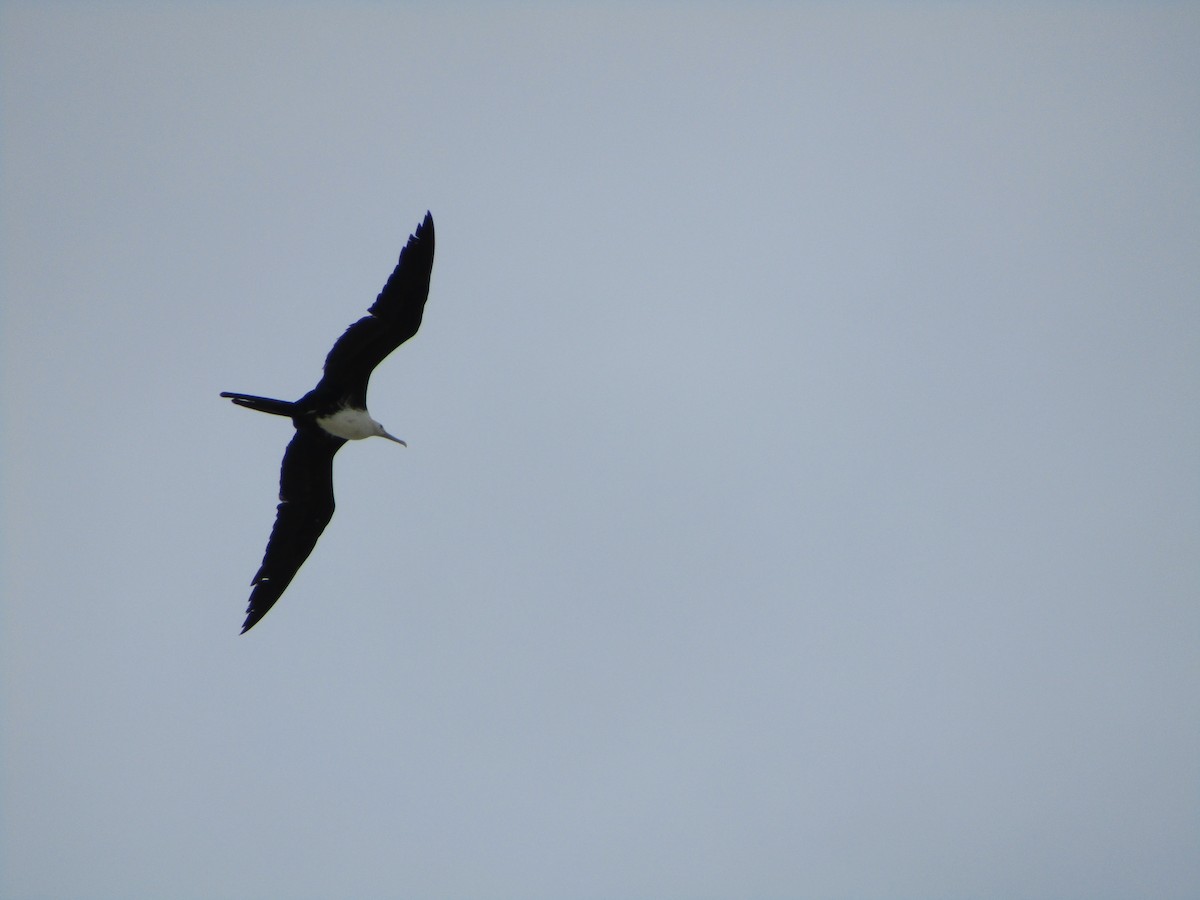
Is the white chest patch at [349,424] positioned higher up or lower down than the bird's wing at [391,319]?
lower down

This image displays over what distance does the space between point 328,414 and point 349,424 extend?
363mm

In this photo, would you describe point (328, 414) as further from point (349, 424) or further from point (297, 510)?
point (297, 510)

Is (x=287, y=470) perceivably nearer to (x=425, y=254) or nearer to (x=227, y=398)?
(x=227, y=398)

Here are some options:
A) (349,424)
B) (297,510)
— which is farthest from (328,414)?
(297,510)

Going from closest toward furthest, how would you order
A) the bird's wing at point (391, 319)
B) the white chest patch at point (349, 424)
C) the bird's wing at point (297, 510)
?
the bird's wing at point (391, 319) → the white chest patch at point (349, 424) → the bird's wing at point (297, 510)

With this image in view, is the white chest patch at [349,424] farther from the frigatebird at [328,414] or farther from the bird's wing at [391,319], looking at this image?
the bird's wing at [391,319]

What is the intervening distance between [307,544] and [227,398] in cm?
275

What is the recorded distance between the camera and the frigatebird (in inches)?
625

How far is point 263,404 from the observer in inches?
641

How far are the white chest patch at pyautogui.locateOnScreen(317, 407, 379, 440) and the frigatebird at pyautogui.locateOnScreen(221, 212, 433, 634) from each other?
0.05 feet

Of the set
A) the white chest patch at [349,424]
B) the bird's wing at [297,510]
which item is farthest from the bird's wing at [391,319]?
the bird's wing at [297,510]

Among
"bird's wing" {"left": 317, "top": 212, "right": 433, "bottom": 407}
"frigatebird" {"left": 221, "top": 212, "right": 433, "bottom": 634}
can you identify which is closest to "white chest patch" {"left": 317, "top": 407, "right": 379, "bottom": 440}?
"frigatebird" {"left": 221, "top": 212, "right": 433, "bottom": 634}

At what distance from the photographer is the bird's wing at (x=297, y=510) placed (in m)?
17.3

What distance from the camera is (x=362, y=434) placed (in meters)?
17.4
